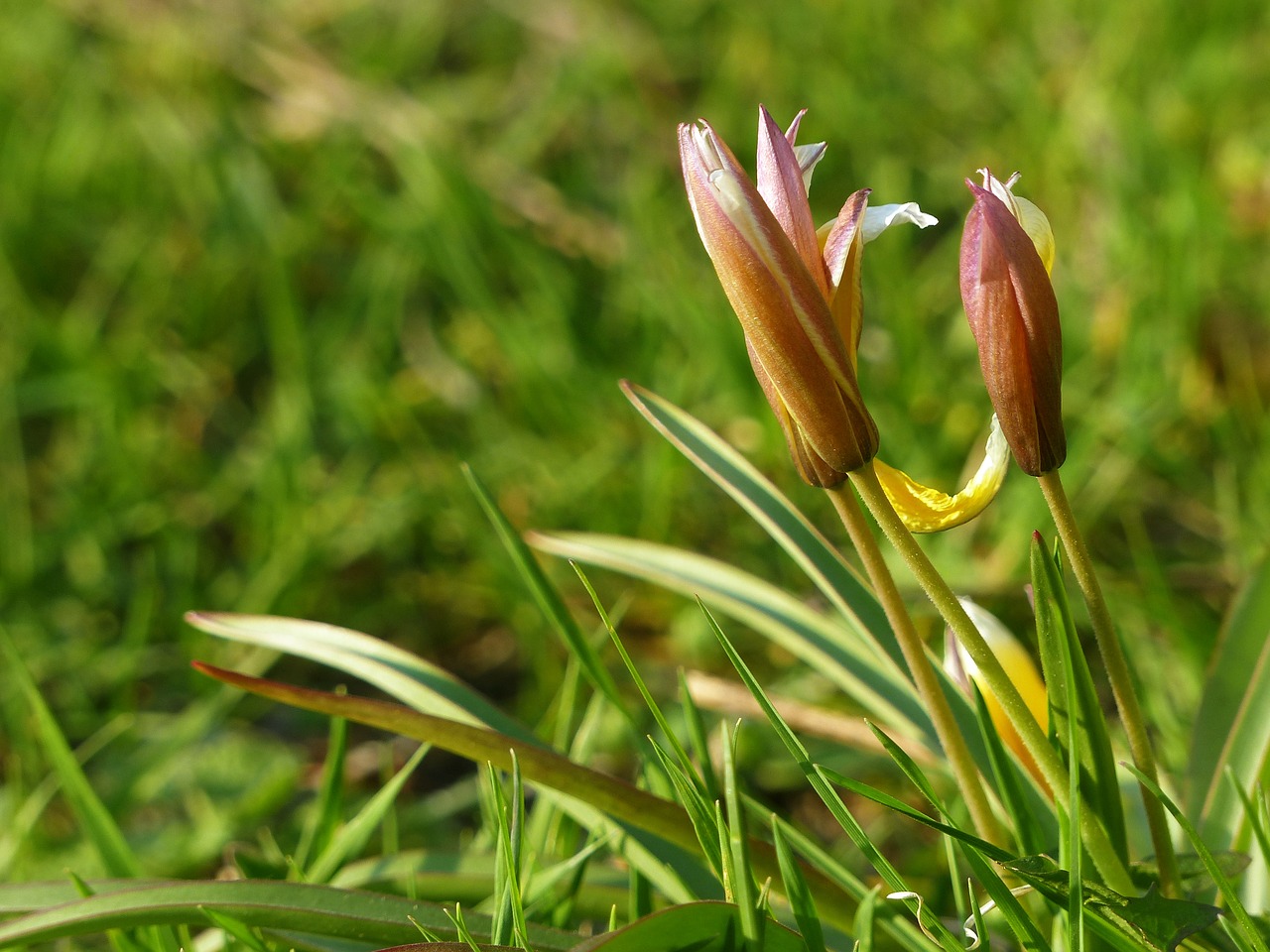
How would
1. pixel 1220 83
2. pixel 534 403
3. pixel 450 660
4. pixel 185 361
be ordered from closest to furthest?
pixel 450 660 → pixel 534 403 → pixel 185 361 → pixel 1220 83

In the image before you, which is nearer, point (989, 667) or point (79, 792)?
point (989, 667)

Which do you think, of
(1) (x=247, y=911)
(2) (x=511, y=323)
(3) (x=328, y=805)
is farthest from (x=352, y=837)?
(2) (x=511, y=323)

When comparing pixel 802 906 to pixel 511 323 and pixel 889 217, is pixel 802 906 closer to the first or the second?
pixel 889 217

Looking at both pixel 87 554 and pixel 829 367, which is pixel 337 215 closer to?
pixel 87 554

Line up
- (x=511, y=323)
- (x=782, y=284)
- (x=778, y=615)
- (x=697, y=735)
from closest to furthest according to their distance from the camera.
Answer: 1. (x=782, y=284)
2. (x=697, y=735)
3. (x=778, y=615)
4. (x=511, y=323)

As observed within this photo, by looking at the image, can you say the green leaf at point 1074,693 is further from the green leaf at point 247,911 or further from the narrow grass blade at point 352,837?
the narrow grass blade at point 352,837

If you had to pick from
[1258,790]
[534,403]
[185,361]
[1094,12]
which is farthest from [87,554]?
[1094,12]

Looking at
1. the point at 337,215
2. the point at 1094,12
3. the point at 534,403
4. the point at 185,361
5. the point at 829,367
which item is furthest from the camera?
the point at 1094,12

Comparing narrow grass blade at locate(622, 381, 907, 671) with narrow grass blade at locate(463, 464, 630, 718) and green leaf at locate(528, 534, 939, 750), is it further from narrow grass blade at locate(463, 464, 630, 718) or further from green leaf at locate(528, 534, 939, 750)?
narrow grass blade at locate(463, 464, 630, 718)
